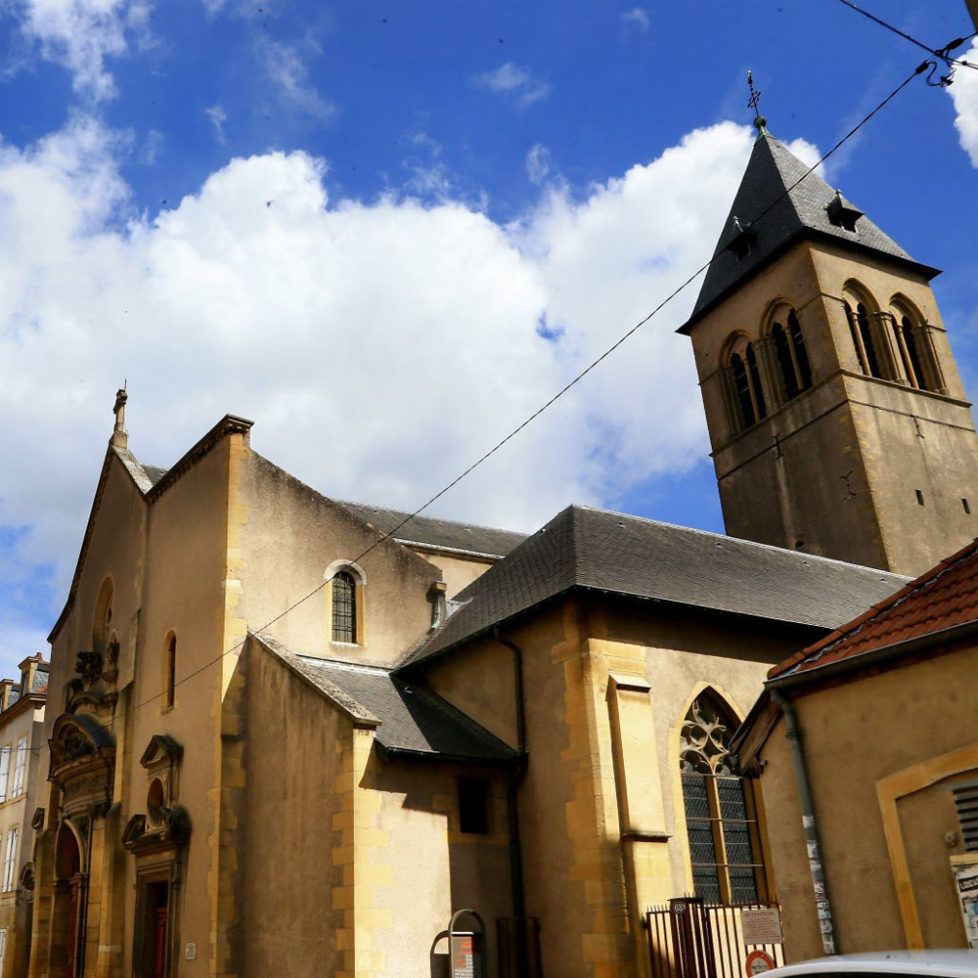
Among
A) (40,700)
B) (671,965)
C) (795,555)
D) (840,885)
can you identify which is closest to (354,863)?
(671,965)

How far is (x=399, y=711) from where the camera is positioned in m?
15.7

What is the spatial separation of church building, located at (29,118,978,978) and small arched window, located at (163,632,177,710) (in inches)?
2.9

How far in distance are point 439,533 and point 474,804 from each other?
1299 centimetres

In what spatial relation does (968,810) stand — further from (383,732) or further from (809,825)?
(383,732)

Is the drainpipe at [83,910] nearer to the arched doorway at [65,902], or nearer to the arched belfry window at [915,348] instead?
Answer: the arched doorway at [65,902]

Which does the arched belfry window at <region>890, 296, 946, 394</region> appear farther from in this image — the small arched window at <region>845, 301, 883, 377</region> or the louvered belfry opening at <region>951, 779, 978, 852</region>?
the louvered belfry opening at <region>951, 779, 978, 852</region>

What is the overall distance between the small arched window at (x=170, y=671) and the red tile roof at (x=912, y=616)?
1211cm

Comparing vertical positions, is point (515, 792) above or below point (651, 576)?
below

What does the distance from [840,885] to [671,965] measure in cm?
475

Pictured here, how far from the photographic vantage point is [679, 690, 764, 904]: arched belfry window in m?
14.2

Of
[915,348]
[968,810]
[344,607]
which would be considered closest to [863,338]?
[915,348]

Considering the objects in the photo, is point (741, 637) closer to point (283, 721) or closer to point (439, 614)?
point (439, 614)

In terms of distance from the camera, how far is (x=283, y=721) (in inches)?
598

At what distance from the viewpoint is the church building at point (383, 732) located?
44.0ft
